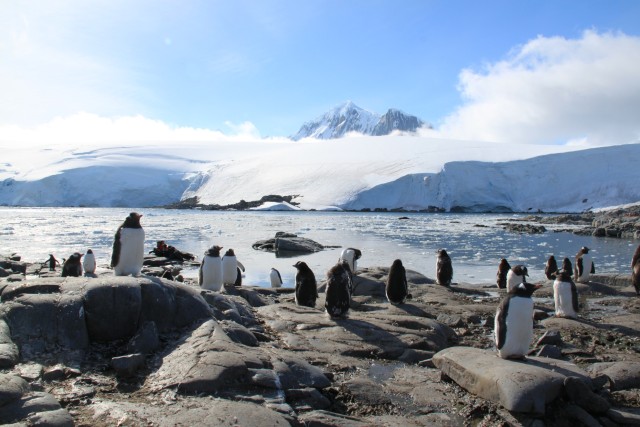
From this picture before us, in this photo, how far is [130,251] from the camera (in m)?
6.71

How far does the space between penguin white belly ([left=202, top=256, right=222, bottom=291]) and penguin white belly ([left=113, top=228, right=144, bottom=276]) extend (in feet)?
8.05

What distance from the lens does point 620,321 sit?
8.25 meters

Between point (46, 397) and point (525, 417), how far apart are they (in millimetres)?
3739

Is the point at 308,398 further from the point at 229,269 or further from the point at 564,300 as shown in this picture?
the point at 229,269

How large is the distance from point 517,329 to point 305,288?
4.14 metres

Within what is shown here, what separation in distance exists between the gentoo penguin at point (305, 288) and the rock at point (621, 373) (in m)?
4.44

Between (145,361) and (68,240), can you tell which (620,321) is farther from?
(68,240)

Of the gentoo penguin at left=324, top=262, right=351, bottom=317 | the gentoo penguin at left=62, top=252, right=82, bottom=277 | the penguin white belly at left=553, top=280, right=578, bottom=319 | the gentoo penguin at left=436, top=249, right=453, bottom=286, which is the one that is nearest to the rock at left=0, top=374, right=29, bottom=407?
the gentoo penguin at left=324, top=262, right=351, bottom=317

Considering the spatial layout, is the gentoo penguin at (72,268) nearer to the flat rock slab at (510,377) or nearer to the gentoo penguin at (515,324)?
the flat rock slab at (510,377)

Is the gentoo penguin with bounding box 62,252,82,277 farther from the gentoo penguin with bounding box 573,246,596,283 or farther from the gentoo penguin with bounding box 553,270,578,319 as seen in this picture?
the gentoo penguin with bounding box 573,246,596,283

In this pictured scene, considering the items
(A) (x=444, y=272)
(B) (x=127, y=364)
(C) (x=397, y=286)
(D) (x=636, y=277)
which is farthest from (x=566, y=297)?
(B) (x=127, y=364)

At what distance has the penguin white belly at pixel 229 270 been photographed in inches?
408

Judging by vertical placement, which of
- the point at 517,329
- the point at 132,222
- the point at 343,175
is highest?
the point at 343,175

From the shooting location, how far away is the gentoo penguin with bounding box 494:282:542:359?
5.36 m
